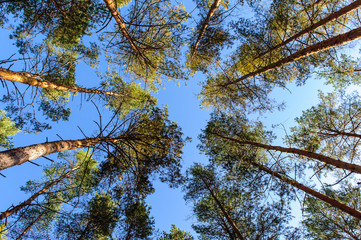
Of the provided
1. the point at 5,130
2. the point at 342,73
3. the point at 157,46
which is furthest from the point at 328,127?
the point at 5,130

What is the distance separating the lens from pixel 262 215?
748 centimetres

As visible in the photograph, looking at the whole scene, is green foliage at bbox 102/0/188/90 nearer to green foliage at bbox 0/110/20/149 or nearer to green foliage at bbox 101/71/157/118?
green foliage at bbox 101/71/157/118

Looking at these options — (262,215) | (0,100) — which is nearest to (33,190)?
(0,100)

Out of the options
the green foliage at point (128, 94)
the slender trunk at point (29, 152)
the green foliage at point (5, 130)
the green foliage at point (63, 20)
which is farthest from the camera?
the green foliage at point (5, 130)

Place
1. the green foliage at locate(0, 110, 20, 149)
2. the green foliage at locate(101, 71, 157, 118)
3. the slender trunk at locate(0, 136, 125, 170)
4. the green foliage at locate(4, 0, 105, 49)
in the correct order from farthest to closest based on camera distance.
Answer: the green foliage at locate(0, 110, 20, 149) → the green foliage at locate(101, 71, 157, 118) → the green foliage at locate(4, 0, 105, 49) → the slender trunk at locate(0, 136, 125, 170)

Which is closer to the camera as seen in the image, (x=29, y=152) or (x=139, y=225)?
(x=29, y=152)

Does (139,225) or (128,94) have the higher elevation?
(128,94)

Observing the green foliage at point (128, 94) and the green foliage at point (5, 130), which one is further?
the green foliage at point (5, 130)

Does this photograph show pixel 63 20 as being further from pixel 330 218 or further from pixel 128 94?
pixel 330 218

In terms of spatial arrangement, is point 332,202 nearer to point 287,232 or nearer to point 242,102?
point 287,232

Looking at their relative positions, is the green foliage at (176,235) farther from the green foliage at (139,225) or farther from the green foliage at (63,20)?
the green foliage at (63,20)

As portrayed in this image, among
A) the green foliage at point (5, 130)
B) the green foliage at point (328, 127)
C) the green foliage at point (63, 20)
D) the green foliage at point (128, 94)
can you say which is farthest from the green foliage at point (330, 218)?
the green foliage at point (5, 130)

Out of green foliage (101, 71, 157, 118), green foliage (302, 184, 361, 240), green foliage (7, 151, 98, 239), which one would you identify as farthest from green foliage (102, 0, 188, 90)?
green foliage (302, 184, 361, 240)

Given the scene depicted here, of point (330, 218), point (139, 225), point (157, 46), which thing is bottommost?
point (330, 218)
